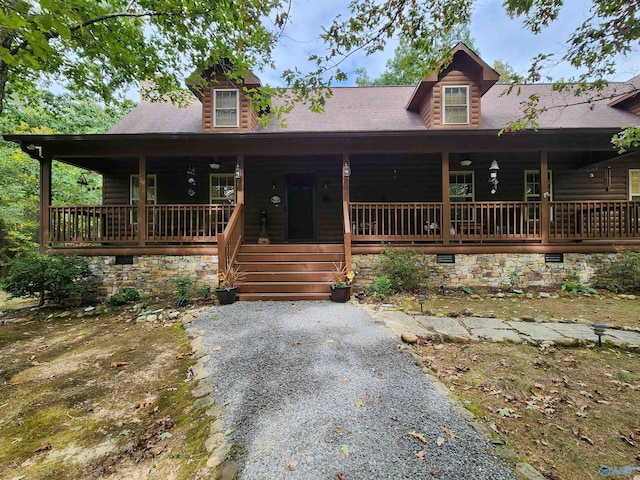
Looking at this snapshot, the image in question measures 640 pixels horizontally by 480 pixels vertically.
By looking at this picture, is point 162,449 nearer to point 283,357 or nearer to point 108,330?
point 283,357

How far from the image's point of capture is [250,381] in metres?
2.80

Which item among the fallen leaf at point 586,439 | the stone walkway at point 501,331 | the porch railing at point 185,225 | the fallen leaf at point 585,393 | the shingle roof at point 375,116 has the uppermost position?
the shingle roof at point 375,116

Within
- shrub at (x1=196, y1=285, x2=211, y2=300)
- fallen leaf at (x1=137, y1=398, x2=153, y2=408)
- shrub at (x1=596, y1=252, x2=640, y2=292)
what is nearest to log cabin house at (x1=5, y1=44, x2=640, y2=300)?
shrub at (x1=596, y1=252, x2=640, y2=292)

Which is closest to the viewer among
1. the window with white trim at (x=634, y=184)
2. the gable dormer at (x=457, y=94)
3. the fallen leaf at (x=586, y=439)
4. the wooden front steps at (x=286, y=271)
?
the fallen leaf at (x=586, y=439)

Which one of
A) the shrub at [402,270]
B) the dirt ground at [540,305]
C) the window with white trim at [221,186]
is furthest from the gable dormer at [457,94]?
the window with white trim at [221,186]

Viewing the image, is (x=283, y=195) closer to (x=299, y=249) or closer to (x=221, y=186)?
(x=221, y=186)

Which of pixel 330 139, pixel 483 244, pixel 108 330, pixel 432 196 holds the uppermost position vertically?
pixel 330 139

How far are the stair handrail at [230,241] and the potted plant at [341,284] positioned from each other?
7.29ft

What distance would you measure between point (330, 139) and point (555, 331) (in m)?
5.53

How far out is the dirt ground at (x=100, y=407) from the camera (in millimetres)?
1960

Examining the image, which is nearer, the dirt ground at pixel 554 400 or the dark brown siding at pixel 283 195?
the dirt ground at pixel 554 400

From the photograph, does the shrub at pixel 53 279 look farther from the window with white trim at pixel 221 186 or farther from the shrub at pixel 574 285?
the shrub at pixel 574 285

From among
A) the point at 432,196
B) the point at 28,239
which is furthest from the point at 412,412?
the point at 28,239

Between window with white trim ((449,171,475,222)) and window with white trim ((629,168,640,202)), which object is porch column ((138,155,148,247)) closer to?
window with white trim ((449,171,475,222))
